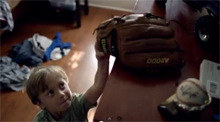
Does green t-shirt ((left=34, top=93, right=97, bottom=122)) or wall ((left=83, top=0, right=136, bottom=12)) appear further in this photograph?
wall ((left=83, top=0, right=136, bottom=12))

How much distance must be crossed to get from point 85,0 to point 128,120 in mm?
1962

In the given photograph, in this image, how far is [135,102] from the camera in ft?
2.65

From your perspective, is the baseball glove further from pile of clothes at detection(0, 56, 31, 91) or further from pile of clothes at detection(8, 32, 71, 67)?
pile of clothes at detection(8, 32, 71, 67)

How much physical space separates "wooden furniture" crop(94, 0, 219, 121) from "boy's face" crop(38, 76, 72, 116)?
201 mm

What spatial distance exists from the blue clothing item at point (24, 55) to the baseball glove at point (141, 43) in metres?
1.24

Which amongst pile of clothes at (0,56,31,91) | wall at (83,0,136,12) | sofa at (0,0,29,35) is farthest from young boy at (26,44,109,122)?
wall at (83,0,136,12)

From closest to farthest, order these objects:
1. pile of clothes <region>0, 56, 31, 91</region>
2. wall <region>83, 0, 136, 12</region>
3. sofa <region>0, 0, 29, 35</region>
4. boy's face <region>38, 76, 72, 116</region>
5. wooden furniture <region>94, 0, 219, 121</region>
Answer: wooden furniture <region>94, 0, 219, 121</region> < boy's face <region>38, 76, 72, 116</region> < pile of clothes <region>0, 56, 31, 91</region> < sofa <region>0, 0, 29, 35</region> < wall <region>83, 0, 136, 12</region>

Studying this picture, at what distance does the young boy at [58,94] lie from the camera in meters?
0.99

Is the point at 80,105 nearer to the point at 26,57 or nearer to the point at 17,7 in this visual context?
the point at 26,57

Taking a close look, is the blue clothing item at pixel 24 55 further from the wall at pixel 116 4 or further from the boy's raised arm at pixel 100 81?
the boy's raised arm at pixel 100 81

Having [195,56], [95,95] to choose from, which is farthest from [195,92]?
[95,95]

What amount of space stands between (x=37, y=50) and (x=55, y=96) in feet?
3.96

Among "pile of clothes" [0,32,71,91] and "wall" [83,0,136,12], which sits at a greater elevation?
"wall" [83,0,136,12]

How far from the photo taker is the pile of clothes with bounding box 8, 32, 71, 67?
2.08 meters
